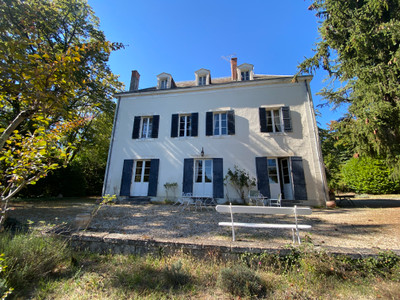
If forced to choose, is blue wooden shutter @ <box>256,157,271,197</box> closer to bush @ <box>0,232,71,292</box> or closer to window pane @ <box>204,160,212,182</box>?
window pane @ <box>204,160,212,182</box>

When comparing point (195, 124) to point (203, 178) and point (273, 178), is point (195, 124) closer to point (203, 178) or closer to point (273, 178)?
point (203, 178)

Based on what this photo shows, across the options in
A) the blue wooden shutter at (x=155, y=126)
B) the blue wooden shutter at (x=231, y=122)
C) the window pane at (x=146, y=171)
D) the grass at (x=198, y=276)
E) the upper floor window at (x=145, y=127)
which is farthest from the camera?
the upper floor window at (x=145, y=127)

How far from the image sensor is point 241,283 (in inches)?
79.6

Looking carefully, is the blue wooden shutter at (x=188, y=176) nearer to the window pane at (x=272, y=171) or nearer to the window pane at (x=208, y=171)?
the window pane at (x=208, y=171)

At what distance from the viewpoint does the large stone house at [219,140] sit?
8617mm

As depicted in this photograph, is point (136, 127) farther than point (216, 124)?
Yes

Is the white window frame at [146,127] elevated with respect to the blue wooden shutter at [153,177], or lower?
elevated

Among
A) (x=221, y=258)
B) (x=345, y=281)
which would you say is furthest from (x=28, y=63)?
(x=345, y=281)

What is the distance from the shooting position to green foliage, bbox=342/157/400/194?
11.5 meters

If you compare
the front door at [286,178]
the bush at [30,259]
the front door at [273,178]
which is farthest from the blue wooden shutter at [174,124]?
the bush at [30,259]

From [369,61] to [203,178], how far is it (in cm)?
787

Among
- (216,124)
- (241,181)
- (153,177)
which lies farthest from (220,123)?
(153,177)

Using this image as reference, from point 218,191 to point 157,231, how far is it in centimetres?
489

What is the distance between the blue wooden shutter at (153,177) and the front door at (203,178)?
2068mm
